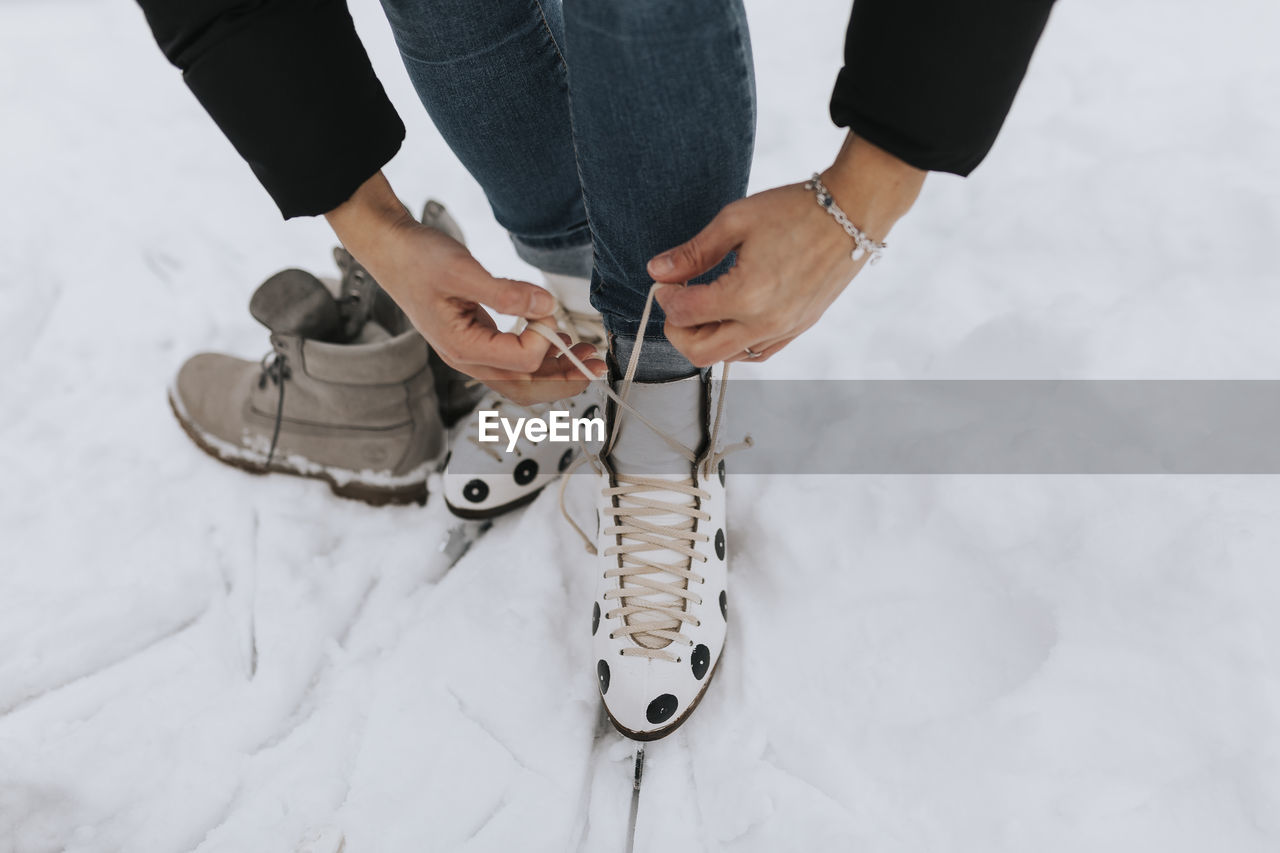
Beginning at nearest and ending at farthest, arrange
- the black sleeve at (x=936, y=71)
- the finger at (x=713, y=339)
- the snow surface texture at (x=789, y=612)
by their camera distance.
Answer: the black sleeve at (x=936, y=71), the finger at (x=713, y=339), the snow surface texture at (x=789, y=612)

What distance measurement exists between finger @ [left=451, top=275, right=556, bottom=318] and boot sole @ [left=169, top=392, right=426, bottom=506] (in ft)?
1.53

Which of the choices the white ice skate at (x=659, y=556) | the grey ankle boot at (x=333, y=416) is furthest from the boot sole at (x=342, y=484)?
the white ice skate at (x=659, y=556)

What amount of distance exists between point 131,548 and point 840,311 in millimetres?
1003

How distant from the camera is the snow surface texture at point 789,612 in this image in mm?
646

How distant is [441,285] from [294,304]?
43cm

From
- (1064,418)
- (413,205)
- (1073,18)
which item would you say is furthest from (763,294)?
(1073,18)

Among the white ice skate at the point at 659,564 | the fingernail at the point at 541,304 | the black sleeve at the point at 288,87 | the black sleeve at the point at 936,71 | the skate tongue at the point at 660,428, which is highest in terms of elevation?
the black sleeve at the point at 288,87

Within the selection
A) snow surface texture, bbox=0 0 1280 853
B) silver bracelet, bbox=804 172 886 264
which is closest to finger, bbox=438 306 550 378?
silver bracelet, bbox=804 172 886 264

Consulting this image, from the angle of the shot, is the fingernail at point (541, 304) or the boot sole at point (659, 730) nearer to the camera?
the fingernail at point (541, 304)

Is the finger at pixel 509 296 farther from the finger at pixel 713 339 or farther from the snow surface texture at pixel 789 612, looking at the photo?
the snow surface texture at pixel 789 612

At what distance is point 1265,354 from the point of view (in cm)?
88

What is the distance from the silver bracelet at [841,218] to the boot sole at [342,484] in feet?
2.24

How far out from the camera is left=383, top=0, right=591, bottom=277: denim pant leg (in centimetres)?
67

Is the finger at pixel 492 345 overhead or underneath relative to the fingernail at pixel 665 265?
underneath
